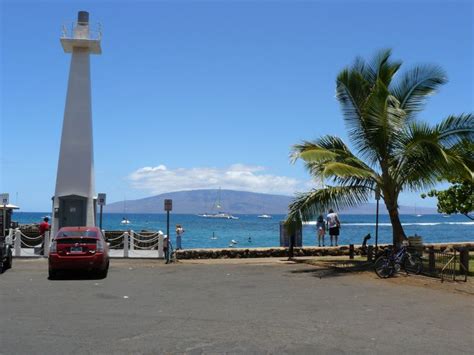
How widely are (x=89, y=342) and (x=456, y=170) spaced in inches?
503

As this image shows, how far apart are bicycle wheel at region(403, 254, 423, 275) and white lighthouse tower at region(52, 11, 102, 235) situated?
566 inches

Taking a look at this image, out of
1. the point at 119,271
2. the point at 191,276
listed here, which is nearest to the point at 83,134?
the point at 119,271

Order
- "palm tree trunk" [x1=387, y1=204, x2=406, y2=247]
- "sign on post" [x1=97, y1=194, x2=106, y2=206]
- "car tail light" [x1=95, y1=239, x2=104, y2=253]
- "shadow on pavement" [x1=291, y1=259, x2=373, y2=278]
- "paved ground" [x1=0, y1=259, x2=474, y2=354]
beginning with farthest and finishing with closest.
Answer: "sign on post" [x1=97, y1=194, x2=106, y2=206]
"palm tree trunk" [x1=387, y1=204, x2=406, y2=247]
"shadow on pavement" [x1=291, y1=259, x2=373, y2=278]
"car tail light" [x1=95, y1=239, x2=104, y2=253]
"paved ground" [x1=0, y1=259, x2=474, y2=354]

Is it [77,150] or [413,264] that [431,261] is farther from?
[77,150]

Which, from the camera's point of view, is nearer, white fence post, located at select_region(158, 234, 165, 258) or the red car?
the red car

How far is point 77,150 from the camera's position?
25.9 m

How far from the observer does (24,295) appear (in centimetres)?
1275

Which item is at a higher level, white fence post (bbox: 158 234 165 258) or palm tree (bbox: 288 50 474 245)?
palm tree (bbox: 288 50 474 245)

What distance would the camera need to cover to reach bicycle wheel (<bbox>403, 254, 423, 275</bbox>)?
1667 cm

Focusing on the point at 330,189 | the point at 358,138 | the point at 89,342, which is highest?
the point at 358,138

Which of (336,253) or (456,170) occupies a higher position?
(456,170)

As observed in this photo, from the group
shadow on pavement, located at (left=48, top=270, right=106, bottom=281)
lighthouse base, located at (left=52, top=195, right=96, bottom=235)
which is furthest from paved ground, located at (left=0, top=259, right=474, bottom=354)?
lighthouse base, located at (left=52, top=195, right=96, bottom=235)

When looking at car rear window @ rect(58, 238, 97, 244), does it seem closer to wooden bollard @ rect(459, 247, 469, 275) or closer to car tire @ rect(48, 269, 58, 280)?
car tire @ rect(48, 269, 58, 280)

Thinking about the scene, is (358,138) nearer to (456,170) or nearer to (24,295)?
(456,170)
